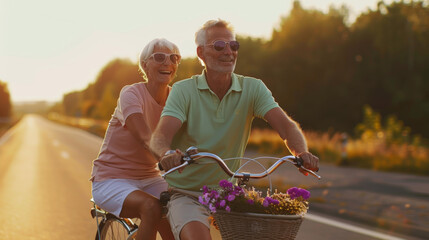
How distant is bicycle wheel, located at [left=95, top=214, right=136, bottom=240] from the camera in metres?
3.72

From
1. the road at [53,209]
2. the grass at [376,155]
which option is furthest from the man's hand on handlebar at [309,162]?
the grass at [376,155]

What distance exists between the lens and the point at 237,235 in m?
2.36

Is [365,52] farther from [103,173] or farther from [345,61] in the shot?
[103,173]

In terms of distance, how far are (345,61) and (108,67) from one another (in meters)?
94.0

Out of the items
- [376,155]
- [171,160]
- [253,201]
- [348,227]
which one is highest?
[171,160]

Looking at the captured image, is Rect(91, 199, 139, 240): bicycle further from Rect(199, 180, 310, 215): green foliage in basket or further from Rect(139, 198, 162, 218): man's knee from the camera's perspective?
Rect(199, 180, 310, 215): green foliage in basket

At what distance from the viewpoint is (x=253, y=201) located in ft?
7.82

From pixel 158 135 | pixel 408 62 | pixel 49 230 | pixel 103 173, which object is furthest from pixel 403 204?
pixel 408 62

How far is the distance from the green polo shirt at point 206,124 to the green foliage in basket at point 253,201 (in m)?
0.46

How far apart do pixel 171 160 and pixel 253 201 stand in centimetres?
45

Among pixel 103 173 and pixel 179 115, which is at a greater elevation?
pixel 179 115

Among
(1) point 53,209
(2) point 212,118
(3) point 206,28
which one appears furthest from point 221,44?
(1) point 53,209

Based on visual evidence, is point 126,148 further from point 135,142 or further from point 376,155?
point 376,155

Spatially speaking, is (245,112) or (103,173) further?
(103,173)
